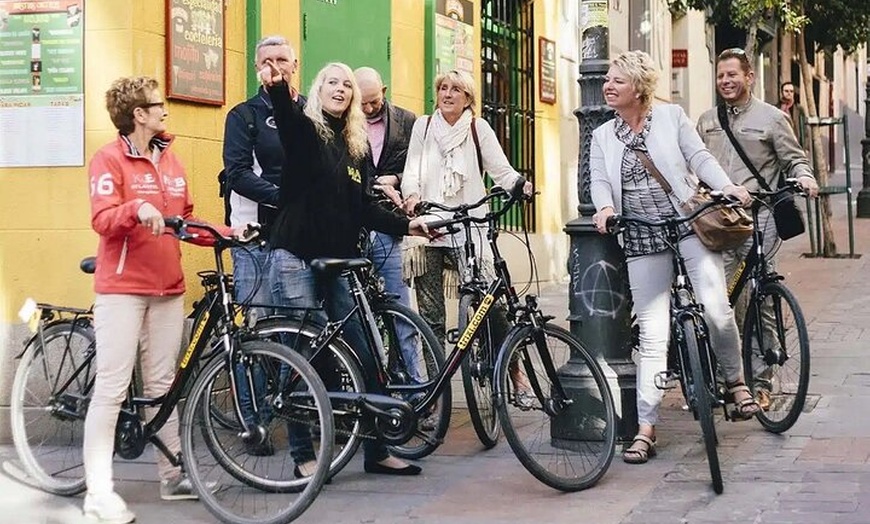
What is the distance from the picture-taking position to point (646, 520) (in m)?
5.74

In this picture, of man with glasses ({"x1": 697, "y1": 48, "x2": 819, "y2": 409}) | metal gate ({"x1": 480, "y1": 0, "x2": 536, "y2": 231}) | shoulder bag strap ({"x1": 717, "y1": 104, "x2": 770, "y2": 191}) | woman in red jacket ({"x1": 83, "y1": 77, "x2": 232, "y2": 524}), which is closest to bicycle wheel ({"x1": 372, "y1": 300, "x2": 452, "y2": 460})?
woman in red jacket ({"x1": 83, "y1": 77, "x2": 232, "y2": 524})

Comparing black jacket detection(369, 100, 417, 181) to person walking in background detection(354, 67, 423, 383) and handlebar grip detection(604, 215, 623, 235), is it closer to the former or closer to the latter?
person walking in background detection(354, 67, 423, 383)

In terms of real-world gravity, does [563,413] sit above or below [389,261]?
below

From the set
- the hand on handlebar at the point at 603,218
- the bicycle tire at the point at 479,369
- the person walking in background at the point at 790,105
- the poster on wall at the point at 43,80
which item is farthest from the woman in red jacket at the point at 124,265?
the person walking in background at the point at 790,105

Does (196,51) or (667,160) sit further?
(196,51)

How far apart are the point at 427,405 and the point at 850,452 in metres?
2.07

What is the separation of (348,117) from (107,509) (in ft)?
6.48

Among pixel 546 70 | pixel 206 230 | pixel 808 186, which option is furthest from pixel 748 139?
pixel 546 70

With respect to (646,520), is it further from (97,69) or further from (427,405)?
(97,69)

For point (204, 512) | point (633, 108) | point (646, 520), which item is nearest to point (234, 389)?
point (204, 512)

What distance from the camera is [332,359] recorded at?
6.26m

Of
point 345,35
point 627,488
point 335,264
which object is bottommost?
point 627,488

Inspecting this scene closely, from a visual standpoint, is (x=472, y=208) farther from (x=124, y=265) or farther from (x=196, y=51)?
(x=196, y=51)

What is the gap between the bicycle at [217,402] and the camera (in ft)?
18.7
